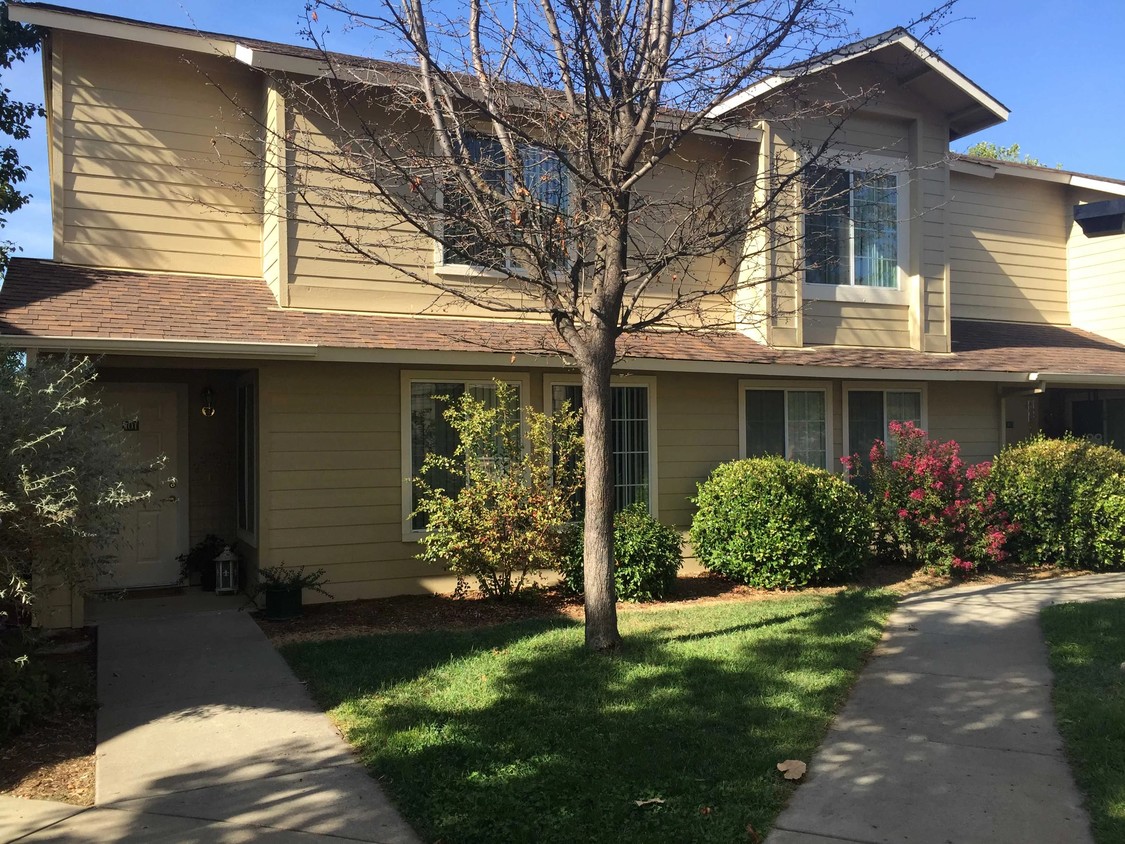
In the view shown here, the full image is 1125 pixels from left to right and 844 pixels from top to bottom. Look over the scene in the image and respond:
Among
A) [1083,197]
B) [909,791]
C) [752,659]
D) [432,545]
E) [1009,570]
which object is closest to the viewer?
[909,791]

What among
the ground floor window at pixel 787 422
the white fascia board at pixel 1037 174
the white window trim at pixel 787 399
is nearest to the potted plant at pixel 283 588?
the white window trim at pixel 787 399

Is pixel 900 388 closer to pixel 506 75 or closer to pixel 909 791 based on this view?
pixel 506 75

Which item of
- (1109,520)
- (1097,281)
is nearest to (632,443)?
(1109,520)

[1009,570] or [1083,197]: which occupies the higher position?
[1083,197]

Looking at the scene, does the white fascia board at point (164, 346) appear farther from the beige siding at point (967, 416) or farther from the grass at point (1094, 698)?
the beige siding at point (967, 416)

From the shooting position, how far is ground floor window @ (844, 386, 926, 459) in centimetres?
1245

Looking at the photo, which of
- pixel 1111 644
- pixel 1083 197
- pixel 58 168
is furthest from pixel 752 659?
pixel 1083 197

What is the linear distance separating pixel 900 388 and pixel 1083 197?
5.98 meters

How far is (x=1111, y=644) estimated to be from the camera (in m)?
6.93

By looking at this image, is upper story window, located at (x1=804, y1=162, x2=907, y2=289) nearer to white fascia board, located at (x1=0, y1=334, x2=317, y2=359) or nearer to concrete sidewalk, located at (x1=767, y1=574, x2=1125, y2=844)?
concrete sidewalk, located at (x1=767, y1=574, x2=1125, y2=844)

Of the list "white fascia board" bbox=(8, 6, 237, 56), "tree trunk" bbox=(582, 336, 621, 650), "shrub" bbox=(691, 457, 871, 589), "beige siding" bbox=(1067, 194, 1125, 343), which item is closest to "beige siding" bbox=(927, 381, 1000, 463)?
"shrub" bbox=(691, 457, 871, 589)

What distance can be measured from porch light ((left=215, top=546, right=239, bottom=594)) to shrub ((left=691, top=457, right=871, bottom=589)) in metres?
5.25

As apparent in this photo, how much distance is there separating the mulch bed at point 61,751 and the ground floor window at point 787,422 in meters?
8.11

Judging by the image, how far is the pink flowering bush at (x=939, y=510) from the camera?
33.7ft
